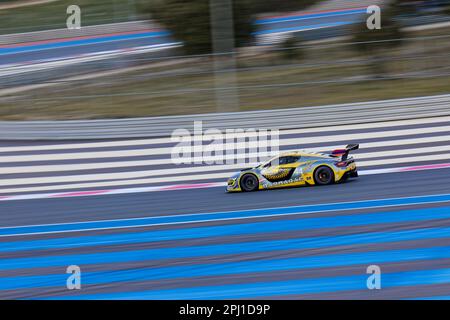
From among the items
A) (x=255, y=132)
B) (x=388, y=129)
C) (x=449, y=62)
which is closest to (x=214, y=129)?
(x=255, y=132)

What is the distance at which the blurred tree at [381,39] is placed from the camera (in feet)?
62.0

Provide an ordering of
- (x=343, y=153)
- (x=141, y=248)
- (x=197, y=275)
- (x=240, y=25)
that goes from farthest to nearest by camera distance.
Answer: (x=240, y=25) → (x=343, y=153) → (x=141, y=248) → (x=197, y=275)

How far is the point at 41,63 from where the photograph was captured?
23688mm

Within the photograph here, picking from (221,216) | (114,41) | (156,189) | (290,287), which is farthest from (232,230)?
(114,41)

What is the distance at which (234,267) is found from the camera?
8039 mm

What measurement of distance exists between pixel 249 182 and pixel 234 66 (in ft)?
19.4

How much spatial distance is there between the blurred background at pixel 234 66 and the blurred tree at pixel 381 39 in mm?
28

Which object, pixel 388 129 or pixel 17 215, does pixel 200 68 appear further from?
pixel 17 215

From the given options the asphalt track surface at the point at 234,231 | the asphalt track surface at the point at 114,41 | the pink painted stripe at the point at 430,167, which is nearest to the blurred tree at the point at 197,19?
the asphalt track surface at the point at 114,41

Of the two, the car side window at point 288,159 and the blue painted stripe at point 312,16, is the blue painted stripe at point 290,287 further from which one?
the blue painted stripe at point 312,16

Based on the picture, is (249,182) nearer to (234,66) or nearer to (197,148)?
(197,148)

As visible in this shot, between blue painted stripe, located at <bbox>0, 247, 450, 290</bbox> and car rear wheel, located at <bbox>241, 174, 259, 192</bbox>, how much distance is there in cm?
404

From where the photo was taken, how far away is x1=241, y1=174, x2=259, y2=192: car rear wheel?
39.9 feet

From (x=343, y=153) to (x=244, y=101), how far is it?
6.90 metres
